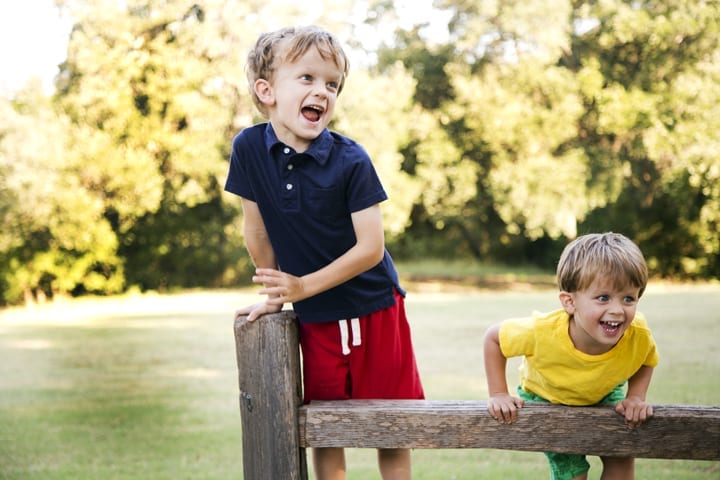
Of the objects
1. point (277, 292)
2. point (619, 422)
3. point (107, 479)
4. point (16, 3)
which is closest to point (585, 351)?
point (619, 422)

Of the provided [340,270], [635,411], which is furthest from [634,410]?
[340,270]

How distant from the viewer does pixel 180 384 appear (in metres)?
6.13

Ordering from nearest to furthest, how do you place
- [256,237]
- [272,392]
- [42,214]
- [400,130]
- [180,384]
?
[272,392] < [256,237] < [180,384] < [42,214] < [400,130]

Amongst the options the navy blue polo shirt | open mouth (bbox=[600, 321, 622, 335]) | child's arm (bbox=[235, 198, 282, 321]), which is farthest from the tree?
open mouth (bbox=[600, 321, 622, 335])

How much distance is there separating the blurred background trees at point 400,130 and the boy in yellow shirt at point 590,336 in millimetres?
11089

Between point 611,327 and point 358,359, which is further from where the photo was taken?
point 358,359

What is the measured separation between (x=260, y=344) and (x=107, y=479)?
2.37 metres

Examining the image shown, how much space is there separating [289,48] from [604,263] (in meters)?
0.91

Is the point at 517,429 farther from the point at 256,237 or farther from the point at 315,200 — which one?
the point at 256,237

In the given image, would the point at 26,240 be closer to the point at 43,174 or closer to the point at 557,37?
the point at 43,174

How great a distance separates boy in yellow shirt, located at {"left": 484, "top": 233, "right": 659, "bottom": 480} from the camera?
1.89 m

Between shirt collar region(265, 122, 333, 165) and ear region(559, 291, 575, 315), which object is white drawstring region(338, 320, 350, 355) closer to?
shirt collar region(265, 122, 333, 165)

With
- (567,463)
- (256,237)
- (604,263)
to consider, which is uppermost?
(256,237)

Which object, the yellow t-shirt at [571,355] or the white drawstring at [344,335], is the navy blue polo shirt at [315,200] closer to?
the white drawstring at [344,335]
